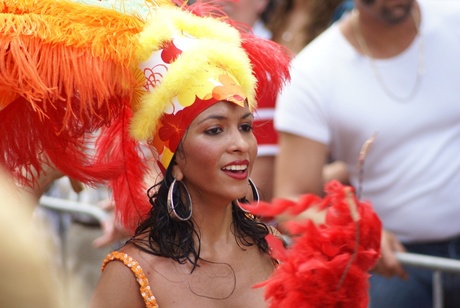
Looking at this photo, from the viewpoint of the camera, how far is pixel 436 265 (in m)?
4.17

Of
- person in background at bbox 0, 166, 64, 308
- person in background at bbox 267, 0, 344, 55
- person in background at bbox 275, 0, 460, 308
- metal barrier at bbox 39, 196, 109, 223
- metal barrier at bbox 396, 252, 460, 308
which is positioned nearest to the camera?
person in background at bbox 0, 166, 64, 308

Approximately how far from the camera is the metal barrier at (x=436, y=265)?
13.6 feet

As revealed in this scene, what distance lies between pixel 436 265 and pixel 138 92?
1701 millimetres

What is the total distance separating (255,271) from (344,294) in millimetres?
418

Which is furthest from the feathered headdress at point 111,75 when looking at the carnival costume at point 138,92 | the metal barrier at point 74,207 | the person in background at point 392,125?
the metal barrier at point 74,207

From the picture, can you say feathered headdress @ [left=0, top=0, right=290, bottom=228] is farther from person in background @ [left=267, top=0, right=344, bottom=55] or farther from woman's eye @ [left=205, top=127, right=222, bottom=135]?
person in background @ [left=267, top=0, right=344, bottom=55]

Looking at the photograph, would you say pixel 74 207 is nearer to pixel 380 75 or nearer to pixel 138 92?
pixel 380 75

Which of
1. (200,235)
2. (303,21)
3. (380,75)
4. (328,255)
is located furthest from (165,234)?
(303,21)

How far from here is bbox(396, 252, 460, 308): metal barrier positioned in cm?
415

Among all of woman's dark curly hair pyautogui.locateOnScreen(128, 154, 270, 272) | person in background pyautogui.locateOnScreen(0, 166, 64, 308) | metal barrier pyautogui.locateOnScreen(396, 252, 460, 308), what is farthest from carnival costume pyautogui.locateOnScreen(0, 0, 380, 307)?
metal barrier pyautogui.locateOnScreen(396, 252, 460, 308)

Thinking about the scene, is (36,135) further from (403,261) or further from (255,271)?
(403,261)

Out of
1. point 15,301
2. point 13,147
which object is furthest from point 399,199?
point 15,301

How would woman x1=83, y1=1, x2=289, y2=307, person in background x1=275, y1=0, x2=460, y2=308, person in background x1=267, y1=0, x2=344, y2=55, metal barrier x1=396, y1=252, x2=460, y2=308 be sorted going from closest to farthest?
woman x1=83, y1=1, x2=289, y2=307
metal barrier x1=396, y1=252, x2=460, y2=308
person in background x1=275, y1=0, x2=460, y2=308
person in background x1=267, y1=0, x2=344, y2=55

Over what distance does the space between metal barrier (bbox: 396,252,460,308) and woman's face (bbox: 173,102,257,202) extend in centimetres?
136
